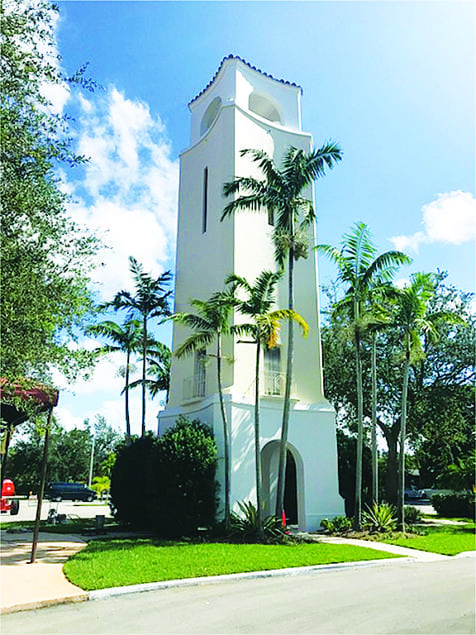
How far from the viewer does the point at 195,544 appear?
1452 cm

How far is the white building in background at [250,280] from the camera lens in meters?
19.0

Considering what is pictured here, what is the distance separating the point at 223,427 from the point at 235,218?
7882 mm

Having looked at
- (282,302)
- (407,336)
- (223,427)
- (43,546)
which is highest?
(282,302)

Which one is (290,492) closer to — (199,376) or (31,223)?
(199,376)

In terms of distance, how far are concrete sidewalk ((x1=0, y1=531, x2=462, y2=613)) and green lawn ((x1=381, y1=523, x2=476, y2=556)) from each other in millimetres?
476

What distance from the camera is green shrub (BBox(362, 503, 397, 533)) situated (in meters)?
17.8

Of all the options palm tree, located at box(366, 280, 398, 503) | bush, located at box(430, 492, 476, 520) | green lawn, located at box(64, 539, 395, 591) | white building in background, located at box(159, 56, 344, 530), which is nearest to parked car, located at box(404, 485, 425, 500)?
bush, located at box(430, 492, 476, 520)

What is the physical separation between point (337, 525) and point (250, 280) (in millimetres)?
8936

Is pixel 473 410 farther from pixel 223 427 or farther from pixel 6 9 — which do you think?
pixel 6 9

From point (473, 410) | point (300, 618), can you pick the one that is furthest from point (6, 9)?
point (473, 410)

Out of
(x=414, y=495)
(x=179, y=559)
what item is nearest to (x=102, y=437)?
(x=414, y=495)

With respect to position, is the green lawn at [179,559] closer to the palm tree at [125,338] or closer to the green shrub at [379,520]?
the green shrub at [379,520]

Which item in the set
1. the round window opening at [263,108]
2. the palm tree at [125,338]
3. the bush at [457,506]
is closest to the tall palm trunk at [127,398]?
the palm tree at [125,338]

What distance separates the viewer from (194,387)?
2130 cm
